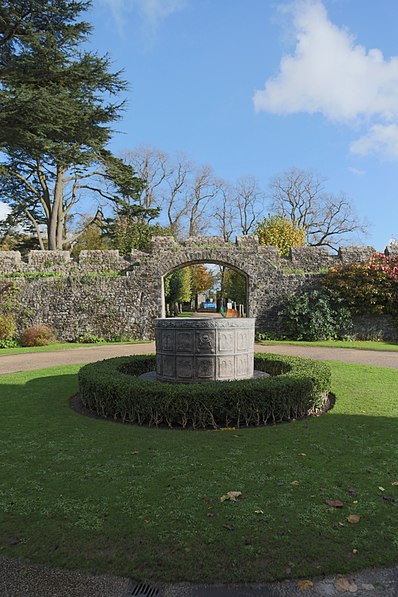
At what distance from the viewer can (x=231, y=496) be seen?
3.38 metres

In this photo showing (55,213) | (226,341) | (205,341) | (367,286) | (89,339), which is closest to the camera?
(205,341)

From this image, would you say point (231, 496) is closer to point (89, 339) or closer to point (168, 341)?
point (168, 341)

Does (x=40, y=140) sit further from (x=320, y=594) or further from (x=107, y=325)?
(x=320, y=594)

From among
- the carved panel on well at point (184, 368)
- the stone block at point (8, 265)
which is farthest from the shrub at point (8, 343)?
the carved panel on well at point (184, 368)

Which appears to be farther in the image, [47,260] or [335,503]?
[47,260]

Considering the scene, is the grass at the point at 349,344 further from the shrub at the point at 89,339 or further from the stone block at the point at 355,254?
the shrub at the point at 89,339

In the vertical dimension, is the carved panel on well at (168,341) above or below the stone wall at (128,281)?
below

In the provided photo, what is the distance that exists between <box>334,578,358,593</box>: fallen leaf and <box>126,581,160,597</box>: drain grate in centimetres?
99

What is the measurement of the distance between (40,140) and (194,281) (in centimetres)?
3096

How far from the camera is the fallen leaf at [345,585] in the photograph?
2.33m

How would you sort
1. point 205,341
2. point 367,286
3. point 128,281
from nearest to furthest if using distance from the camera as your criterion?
1. point 205,341
2. point 367,286
3. point 128,281

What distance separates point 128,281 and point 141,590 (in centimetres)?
1489

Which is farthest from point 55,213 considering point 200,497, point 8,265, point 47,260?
point 200,497

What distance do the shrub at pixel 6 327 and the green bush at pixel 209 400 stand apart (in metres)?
11.3
